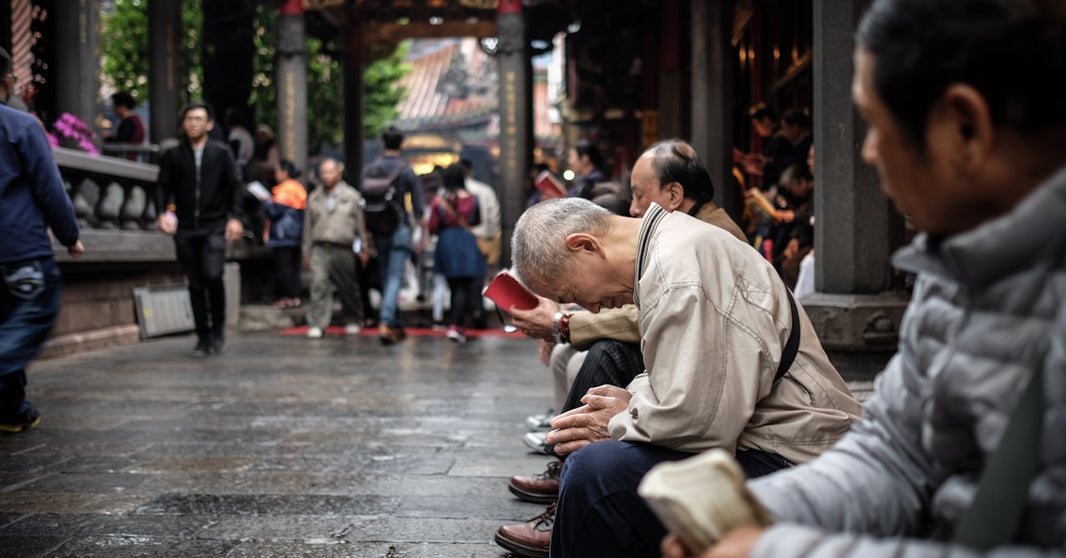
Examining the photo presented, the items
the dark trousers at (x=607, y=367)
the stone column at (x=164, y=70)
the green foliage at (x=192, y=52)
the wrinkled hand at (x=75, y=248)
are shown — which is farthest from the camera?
the green foliage at (x=192, y=52)

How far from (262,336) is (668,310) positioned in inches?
386

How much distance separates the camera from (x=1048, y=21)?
1.12 meters

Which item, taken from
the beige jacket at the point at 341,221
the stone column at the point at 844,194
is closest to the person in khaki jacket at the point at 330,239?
the beige jacket at the point at 341,221

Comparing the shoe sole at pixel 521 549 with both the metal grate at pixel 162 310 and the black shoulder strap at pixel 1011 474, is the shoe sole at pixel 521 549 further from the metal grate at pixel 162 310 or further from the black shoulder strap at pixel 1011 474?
the metal grate at pixel 162 310

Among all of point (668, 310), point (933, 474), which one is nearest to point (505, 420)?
point (668, 310)

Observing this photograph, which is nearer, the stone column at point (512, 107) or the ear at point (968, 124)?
the ear at point (968, 124)

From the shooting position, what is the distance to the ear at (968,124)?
1.15 metres

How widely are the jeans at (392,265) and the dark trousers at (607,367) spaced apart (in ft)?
23.6

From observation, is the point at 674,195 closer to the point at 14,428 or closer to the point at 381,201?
the point at 14,428

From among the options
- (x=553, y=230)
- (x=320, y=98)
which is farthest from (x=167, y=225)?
(x=320, y=98)

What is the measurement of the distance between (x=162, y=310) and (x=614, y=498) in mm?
9427

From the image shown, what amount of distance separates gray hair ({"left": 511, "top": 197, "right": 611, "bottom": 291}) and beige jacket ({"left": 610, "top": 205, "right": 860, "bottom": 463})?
0.23m

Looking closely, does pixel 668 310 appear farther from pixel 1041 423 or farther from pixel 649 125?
pixel 649 125

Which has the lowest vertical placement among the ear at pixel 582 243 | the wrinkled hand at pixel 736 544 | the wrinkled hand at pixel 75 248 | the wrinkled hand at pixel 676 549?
the wrinkled hand at pixel 676 549
